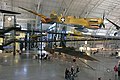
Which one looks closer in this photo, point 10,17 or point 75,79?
point 75,79

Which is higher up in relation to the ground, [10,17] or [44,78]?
[10,17]

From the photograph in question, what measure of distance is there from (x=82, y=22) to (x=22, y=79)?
32.3 feet

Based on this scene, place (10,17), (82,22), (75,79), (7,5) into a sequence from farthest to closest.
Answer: (7,5) → (10,17) → (82,22) → (75,79)

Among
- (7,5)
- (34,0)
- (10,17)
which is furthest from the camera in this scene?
(7,5)

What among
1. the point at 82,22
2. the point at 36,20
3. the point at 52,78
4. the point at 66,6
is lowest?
the point at 52,78

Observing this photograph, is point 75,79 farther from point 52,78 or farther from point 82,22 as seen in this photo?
point 82,22

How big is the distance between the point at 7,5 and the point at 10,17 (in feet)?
50.0

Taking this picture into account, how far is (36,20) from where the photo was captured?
1837 inches

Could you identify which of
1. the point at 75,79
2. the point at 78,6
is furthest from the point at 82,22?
the point at 78,6

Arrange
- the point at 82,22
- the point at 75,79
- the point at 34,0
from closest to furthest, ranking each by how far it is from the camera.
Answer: the point at 75,79, the point at 82,22, the point at 34,0

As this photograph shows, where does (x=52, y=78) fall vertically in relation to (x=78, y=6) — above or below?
below

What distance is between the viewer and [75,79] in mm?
13680

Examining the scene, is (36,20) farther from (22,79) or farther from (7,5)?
(22,79)

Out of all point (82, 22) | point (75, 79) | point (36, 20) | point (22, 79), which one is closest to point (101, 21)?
point (82, 22)
